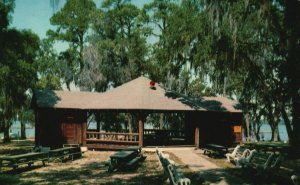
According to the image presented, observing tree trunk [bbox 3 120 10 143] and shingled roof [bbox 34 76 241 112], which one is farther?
tree trunk [bbox 3 120 10 143]

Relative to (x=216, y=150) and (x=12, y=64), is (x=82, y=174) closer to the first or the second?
(x=216, y=150)

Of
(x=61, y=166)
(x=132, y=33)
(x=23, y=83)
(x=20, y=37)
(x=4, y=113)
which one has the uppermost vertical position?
(x=132, y=33)

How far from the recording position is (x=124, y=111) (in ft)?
91.3

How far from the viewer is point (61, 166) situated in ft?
61.6

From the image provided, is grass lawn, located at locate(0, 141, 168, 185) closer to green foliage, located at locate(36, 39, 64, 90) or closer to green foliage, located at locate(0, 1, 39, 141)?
green foliage, located at locate(0, 1, 39, 141)

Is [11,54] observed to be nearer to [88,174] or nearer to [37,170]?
[37,170]

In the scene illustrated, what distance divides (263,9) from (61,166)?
12465 millimetres

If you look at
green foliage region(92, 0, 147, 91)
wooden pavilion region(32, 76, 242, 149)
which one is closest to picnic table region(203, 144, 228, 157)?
wooden pavilion region(32, 76, 242, 149)

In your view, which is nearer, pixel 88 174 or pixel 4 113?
pixel 88 174

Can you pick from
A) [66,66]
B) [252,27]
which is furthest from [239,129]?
[66,66]

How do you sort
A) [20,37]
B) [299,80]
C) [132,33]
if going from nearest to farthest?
[299,80] → [20,37] → [132,33]

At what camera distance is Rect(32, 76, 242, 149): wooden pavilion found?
27312mm

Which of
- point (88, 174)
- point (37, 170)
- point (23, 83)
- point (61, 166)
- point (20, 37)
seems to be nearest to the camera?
point (88, 174)

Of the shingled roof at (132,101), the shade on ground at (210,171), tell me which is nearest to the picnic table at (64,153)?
the shingled roof at (132,101)
